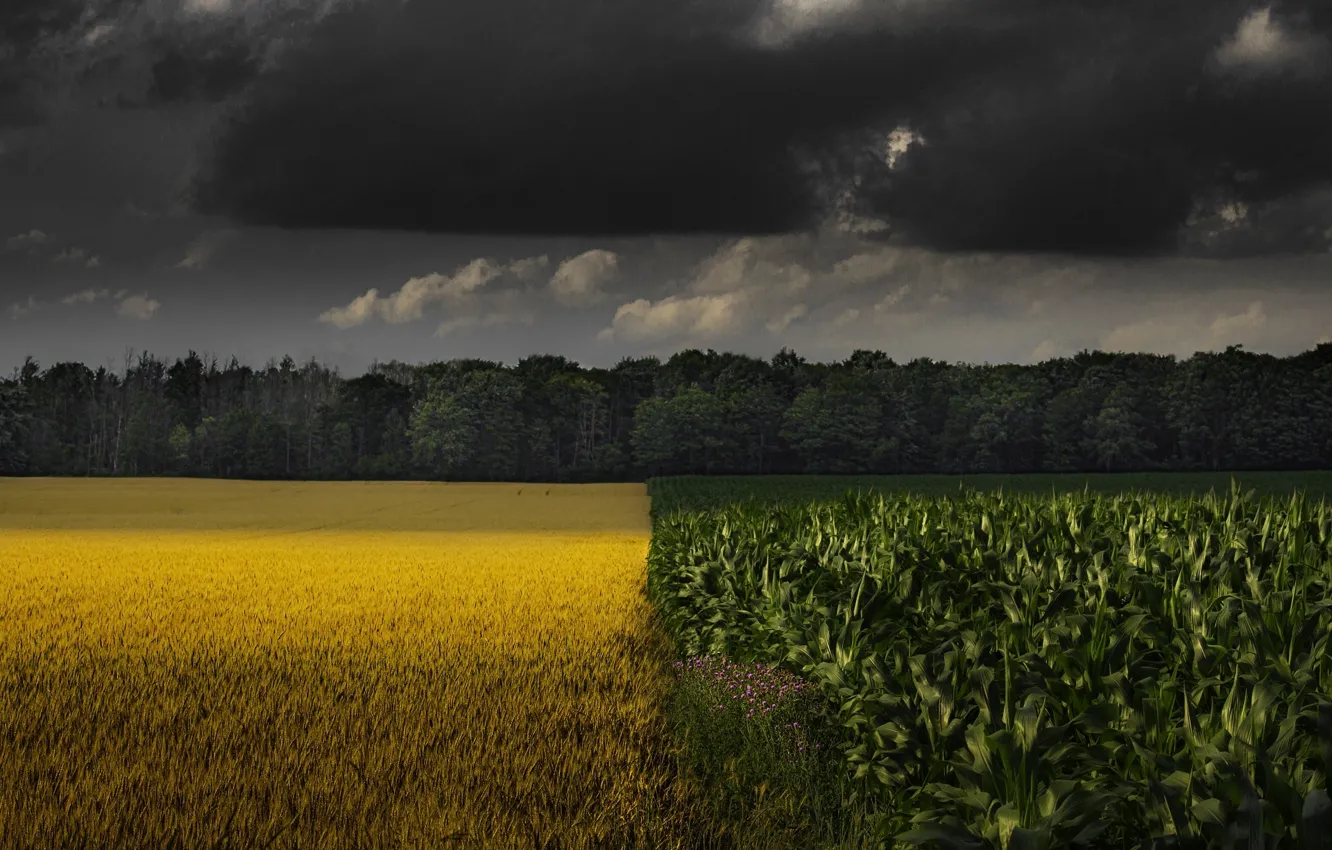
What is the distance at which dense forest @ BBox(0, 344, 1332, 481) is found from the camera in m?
111

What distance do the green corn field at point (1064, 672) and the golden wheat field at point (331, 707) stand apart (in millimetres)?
1468

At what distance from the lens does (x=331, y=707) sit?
30.1 feet

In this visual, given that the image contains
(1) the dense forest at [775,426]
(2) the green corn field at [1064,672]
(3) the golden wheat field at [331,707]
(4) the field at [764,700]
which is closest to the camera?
(2) the green corn field at [1064,672]

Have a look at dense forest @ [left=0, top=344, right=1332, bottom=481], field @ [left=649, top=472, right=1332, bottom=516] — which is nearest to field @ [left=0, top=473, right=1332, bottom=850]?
field @ [left=649, top=472, right=1332, bottom=516]

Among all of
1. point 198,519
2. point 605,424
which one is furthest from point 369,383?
point 198,519

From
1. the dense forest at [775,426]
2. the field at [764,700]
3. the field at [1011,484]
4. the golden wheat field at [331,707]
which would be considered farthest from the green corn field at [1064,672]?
the dense forest at [775,426]

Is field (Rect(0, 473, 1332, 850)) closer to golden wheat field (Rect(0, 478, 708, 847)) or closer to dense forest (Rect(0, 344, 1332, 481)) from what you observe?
golden wheat field (Rect(0, 478, 708, 847))

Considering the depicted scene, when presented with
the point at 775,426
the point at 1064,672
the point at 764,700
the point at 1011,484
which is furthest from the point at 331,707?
the point at 775,426

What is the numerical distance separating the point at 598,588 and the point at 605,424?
11032 centimetres

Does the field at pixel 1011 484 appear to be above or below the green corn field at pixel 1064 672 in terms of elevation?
below

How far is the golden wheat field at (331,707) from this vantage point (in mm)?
6273

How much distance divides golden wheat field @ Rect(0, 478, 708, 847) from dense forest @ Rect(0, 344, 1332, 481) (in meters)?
91.8

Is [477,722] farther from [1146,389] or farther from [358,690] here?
[1146,389]

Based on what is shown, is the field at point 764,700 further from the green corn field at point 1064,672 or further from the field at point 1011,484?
the field at point 1011,484
